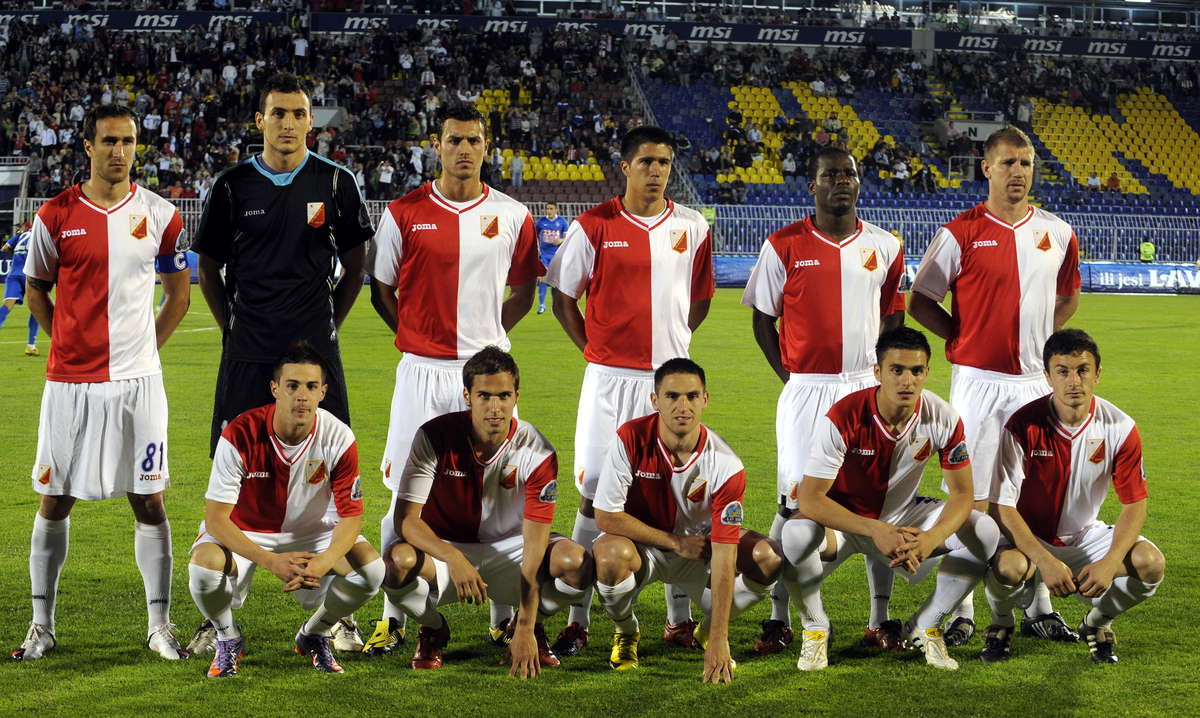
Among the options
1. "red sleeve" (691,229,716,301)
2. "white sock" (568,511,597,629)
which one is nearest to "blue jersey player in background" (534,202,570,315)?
"red sleeve" (691,229,716,301)

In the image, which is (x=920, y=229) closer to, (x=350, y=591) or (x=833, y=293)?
(x=833, y=293)

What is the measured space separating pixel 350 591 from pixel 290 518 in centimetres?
42

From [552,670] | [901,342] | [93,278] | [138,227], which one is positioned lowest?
[552,670]

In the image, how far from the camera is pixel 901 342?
4.35 meters

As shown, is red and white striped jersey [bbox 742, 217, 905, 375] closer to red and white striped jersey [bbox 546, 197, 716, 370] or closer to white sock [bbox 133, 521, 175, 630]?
red and white striped jersey [bbox 546, 197, 716, 370]

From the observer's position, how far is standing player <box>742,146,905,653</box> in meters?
4.91

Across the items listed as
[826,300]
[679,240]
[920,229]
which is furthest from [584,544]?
[920,229]

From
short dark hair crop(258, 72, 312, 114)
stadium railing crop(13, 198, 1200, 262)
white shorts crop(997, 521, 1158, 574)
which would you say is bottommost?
white shorts crop(997, 521, 1158, 574)

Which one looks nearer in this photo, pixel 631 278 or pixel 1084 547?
pixel 1084 547

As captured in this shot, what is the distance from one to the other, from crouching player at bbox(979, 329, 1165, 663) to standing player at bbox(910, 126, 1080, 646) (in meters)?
0.34

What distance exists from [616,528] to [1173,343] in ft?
47.0

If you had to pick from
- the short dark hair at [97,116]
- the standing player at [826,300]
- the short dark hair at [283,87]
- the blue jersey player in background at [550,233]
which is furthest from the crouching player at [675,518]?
the blue jersey player in background at [550,233]

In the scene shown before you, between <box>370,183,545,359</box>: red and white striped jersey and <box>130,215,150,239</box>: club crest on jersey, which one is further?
<box>370,183,545,359</box>: red and white striped jersey

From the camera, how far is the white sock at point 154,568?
14.5ft
